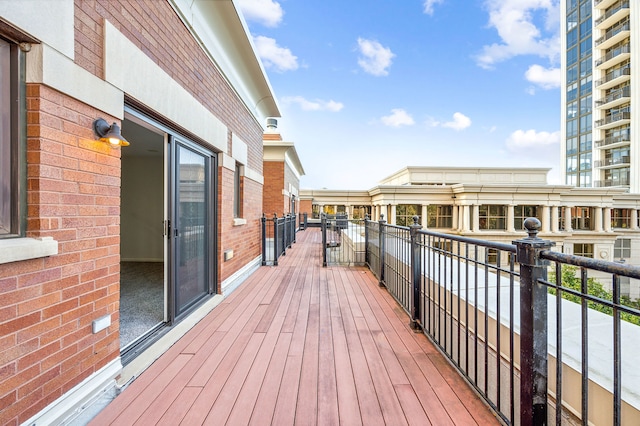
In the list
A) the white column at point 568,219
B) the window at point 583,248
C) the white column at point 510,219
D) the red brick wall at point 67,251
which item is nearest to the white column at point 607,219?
the window at point 583,248

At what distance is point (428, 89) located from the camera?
3388 cm

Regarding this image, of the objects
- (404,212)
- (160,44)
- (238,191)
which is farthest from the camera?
(404,212)

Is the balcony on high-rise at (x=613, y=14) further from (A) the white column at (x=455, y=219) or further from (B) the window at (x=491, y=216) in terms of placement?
(A) the white column at (x=455, y=219)

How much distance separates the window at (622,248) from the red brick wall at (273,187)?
30889 mm

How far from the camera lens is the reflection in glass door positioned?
10.8ft

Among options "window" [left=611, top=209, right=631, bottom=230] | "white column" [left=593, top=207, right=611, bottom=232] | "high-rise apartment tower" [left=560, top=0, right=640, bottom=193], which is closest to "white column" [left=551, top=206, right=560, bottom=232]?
"white column" [left=593, top=207, right=611, bottom=232]

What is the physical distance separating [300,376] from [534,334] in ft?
5.66

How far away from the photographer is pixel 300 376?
232cm

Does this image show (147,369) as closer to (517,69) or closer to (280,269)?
(280,269)

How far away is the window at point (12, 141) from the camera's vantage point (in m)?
1.54

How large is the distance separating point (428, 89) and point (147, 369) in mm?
38535

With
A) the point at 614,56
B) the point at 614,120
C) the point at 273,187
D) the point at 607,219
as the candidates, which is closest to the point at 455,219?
the point at 607,219

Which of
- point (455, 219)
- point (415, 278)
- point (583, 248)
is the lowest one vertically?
point (583, 248)

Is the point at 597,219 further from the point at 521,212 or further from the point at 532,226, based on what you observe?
the point at 532,226
